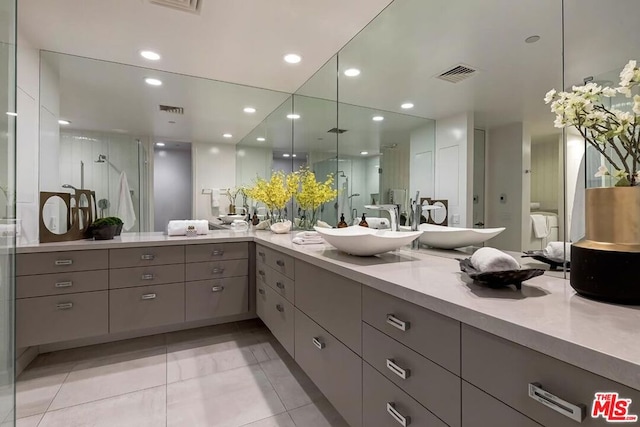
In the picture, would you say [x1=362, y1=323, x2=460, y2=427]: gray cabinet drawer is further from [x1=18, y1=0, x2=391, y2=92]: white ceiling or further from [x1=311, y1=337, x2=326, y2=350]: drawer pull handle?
Result: [x1=18, y1=0, x2=391, y2=92]: white ceiling

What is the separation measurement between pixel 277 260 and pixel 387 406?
1283 millimetres

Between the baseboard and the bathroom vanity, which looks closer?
the bathroom vanity

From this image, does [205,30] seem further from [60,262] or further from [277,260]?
[60,262]

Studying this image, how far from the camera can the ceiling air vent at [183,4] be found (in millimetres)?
1806

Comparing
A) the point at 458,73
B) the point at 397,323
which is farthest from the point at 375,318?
the point at 458,73

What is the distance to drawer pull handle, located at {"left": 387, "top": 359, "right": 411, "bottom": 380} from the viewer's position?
0.98m

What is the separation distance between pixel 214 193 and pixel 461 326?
12.1 feet

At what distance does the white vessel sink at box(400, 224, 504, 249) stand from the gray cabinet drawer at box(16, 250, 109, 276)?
2.33m

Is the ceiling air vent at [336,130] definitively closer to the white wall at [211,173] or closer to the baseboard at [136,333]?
the white wall at [211,173]

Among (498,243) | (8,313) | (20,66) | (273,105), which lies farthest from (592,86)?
(20,66)

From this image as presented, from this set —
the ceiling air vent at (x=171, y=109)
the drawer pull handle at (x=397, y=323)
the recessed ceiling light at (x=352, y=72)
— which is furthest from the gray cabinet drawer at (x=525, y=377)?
the ceiling air vent at (x=171, y=109)

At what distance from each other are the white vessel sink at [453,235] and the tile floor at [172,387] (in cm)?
111

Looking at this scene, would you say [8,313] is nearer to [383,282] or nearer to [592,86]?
[383,282]

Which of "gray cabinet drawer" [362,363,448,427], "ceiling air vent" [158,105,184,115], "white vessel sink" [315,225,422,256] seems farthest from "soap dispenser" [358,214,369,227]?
"ceiling air vent" [158,105,184,115]
